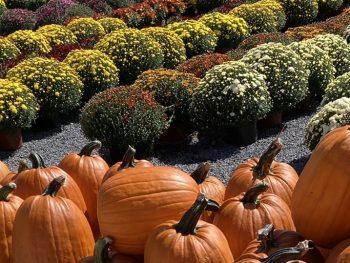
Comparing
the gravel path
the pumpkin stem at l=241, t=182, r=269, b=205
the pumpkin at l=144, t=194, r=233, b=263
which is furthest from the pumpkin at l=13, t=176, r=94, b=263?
the gravel path

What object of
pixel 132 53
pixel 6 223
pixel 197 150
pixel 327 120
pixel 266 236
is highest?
pixel 266 236

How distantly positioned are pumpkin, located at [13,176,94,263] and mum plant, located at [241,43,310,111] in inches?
173

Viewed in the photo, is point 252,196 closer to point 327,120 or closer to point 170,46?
point 327,120

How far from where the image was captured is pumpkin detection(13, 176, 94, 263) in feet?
8.95

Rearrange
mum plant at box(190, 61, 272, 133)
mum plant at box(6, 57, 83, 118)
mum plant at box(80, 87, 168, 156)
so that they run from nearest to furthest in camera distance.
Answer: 1. mum plant at box(80, 87, 168, 156)
2. mum plant at box(190, 61, 272, 133)
3. mum plant at box(6, 57, 83, 118)

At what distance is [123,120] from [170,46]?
9.47ft

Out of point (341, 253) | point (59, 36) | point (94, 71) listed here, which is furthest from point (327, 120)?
point (59, 36)

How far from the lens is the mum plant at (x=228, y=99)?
21.0 ft

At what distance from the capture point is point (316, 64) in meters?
7.41

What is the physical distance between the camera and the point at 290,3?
37.9 feet

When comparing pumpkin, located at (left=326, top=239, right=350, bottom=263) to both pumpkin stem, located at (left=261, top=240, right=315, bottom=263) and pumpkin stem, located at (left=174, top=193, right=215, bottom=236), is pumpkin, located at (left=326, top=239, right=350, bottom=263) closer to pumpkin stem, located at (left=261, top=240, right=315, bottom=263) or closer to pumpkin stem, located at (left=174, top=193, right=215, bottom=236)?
pumpkin stem, located at (left=261, top=240, right=315, bottom=263)

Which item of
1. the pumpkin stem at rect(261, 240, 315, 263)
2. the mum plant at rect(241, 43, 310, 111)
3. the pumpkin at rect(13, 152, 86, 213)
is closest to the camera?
the pumpkin stem at rect(261, 240, 315, 263)

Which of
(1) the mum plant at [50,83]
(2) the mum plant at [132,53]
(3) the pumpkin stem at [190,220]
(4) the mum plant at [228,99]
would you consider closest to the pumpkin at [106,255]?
(3) the pumpkin stem at [190,220]

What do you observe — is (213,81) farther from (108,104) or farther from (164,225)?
(164,225)
